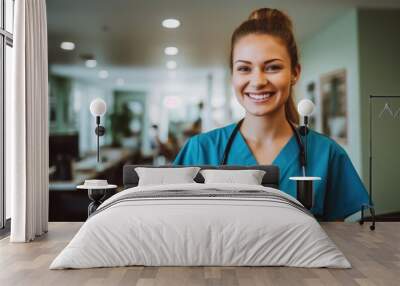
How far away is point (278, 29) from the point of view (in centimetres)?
549

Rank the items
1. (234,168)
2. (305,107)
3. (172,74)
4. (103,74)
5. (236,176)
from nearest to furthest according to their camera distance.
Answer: (236,176) < (234,168) < (305,107) < (172,74) < (103,74)

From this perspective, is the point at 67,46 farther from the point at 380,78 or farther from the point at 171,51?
the point at 380,78

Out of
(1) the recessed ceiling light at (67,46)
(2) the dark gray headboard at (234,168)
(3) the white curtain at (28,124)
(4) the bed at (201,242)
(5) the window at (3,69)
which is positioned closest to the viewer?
(4) the bed at (201,242)

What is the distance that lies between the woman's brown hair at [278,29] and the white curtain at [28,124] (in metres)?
2.21

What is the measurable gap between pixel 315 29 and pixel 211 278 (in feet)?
11.3

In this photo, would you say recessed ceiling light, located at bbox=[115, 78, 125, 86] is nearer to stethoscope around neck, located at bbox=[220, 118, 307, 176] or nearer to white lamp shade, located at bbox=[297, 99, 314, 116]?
stethoscope around neck, located at bbox=[220, 118, 307, 176]

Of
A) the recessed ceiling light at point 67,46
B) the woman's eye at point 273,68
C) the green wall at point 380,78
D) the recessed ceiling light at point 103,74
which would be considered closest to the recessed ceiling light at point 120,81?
the recessed ceiling light at point 103,74

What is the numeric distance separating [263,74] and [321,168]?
1179mm

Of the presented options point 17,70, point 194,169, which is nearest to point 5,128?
point 17,70

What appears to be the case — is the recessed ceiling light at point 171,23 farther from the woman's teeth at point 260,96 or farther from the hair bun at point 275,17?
the woman's teeth at point 260,96

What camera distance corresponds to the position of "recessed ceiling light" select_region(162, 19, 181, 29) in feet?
18.8

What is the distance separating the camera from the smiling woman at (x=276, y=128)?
5371 millimetres

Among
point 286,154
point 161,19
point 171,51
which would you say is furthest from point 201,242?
point 171,51

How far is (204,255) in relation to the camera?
3387 millimetres
